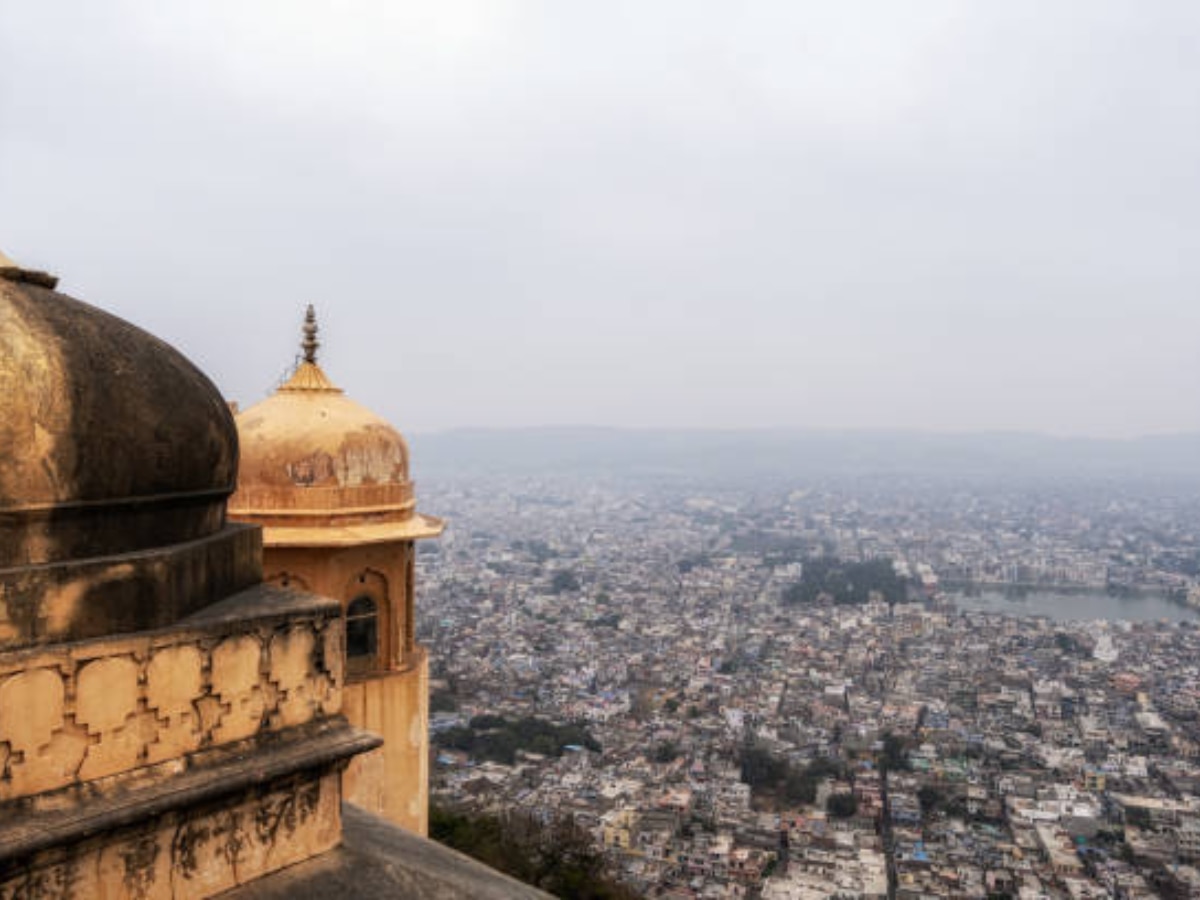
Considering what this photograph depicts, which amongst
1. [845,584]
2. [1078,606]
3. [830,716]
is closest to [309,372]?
[830,716]

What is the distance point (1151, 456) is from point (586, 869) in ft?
672

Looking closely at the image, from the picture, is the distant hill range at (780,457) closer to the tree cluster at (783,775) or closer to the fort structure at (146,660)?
the tree cluster at (783,775)

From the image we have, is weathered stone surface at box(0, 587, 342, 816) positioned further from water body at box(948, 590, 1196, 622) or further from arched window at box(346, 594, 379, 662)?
water body at box(948, 590, 1196, 622)

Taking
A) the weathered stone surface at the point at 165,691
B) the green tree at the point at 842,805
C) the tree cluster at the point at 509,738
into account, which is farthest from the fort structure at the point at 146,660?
the tree cluster at the point at 509,738

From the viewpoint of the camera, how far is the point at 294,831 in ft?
6.63

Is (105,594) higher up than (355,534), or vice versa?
(105,594)

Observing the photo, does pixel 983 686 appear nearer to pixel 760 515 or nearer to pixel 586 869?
pixel 586 869

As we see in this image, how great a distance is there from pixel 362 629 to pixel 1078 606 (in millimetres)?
41451

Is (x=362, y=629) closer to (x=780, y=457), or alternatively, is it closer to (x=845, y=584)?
(x=845, y=584)

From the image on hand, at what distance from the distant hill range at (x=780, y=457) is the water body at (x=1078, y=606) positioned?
3453 inches

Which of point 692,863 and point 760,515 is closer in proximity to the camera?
point 692,863

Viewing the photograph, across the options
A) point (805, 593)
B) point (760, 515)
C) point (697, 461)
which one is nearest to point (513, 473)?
point (697, 461)

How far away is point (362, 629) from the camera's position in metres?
4.45

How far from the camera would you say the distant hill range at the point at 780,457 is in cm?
13925
